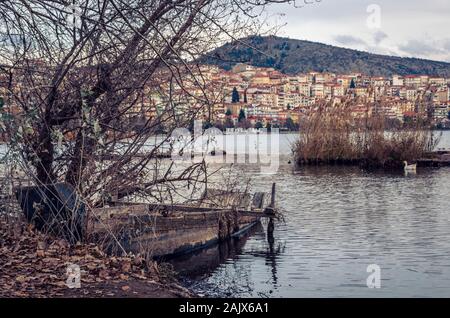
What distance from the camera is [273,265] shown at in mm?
15836

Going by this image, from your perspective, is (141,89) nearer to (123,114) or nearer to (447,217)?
(123,114)

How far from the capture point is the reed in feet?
148

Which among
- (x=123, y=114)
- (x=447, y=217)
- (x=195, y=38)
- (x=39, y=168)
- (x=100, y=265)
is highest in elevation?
(x=195, y=38)

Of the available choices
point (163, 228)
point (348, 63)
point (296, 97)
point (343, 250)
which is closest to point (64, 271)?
point (163, 228)

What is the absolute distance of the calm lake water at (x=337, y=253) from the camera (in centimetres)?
1355

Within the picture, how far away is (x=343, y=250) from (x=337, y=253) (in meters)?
0.46

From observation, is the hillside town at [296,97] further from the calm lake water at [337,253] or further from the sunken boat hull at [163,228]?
the calm lake water at [337,253]

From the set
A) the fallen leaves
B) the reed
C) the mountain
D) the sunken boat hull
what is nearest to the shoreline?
the fallen leaves

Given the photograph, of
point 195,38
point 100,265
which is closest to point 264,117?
point 195,38

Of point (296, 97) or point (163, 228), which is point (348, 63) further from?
point (163, 228)

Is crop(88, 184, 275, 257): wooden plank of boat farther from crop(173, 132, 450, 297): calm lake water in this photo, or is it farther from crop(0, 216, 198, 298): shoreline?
crop(0, 216, 198, 298): shoreline

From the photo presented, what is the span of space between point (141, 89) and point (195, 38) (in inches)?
53.6

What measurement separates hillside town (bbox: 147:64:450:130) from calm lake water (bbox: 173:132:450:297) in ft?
10.6

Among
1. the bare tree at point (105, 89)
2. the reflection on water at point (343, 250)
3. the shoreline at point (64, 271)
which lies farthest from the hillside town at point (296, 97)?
the reflection on water at point (343, 250)
